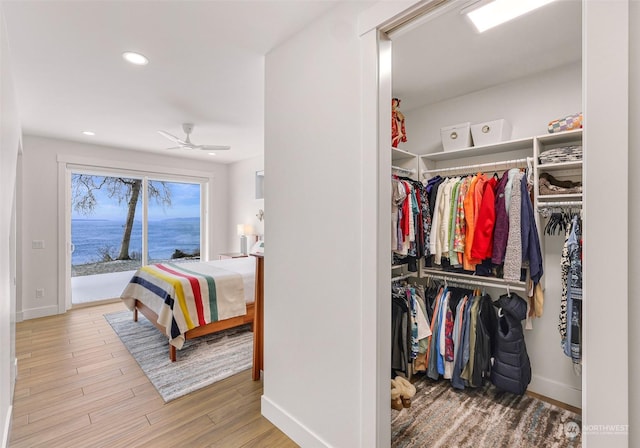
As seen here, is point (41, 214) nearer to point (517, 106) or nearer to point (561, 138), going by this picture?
point (517, 106)

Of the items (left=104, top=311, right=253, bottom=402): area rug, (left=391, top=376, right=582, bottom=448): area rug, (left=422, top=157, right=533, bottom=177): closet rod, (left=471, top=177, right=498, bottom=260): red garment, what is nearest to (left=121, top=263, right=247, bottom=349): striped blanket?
(left=104, top=311, right=253, bottom=402): area rug

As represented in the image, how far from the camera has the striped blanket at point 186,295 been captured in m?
2.87

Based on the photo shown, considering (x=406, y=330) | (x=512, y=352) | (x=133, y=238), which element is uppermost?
(x=133, y=238)

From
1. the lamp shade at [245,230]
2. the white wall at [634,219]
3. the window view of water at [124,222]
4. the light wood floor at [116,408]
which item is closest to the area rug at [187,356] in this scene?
the light wood floor at [116,408]

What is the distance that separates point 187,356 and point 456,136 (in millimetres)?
3191

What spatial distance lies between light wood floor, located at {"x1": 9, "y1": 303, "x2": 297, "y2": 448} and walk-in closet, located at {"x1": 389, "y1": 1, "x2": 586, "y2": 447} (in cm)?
104

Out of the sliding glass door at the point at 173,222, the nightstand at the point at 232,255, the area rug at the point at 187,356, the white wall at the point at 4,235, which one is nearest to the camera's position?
the white wall at the point at 4,235

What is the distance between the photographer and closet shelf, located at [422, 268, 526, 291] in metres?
2.34

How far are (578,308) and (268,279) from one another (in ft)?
6.50

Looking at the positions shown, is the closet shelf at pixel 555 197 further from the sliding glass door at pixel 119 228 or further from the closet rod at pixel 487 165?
the sliding glass door at pixel 119 228

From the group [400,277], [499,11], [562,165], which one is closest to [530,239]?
[562,165]

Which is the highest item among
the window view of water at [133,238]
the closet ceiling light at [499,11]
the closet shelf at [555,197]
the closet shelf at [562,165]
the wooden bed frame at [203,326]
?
the closet ceiling light at [499,11]

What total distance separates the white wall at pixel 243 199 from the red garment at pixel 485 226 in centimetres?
385

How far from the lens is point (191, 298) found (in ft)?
9.84
